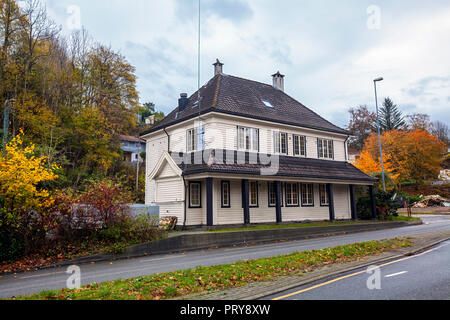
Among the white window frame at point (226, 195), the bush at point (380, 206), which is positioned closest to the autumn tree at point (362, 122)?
the bush at point (380, 206)

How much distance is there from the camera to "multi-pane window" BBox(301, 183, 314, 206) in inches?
1016

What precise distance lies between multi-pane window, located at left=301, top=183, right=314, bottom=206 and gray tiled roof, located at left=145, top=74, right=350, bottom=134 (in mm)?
4609

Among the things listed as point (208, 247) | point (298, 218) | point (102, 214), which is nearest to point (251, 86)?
point (298, 218)

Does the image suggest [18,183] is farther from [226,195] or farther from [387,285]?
[226,195]

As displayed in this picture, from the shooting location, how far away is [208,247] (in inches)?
664

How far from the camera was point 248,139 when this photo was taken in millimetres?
23531

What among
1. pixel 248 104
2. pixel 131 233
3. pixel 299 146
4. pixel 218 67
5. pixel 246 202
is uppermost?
pixel 218 67

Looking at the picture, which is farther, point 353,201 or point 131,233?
point 353,201

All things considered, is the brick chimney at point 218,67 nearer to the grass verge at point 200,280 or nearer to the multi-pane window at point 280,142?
the multi-pane window at point 280,142

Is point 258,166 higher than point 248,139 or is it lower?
lower

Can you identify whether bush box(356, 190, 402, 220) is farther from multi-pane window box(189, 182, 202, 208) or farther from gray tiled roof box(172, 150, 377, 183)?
multi-pane window box(189, 182, 202, 208)

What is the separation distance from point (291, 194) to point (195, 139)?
8065mm

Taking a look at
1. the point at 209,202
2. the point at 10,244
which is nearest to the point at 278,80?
the point at 209,202

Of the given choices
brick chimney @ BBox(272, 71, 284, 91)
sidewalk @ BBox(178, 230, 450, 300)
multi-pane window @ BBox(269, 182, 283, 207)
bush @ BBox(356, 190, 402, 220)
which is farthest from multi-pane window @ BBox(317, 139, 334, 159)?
sidewalk @ BBox(178, 230, 450, 300)
